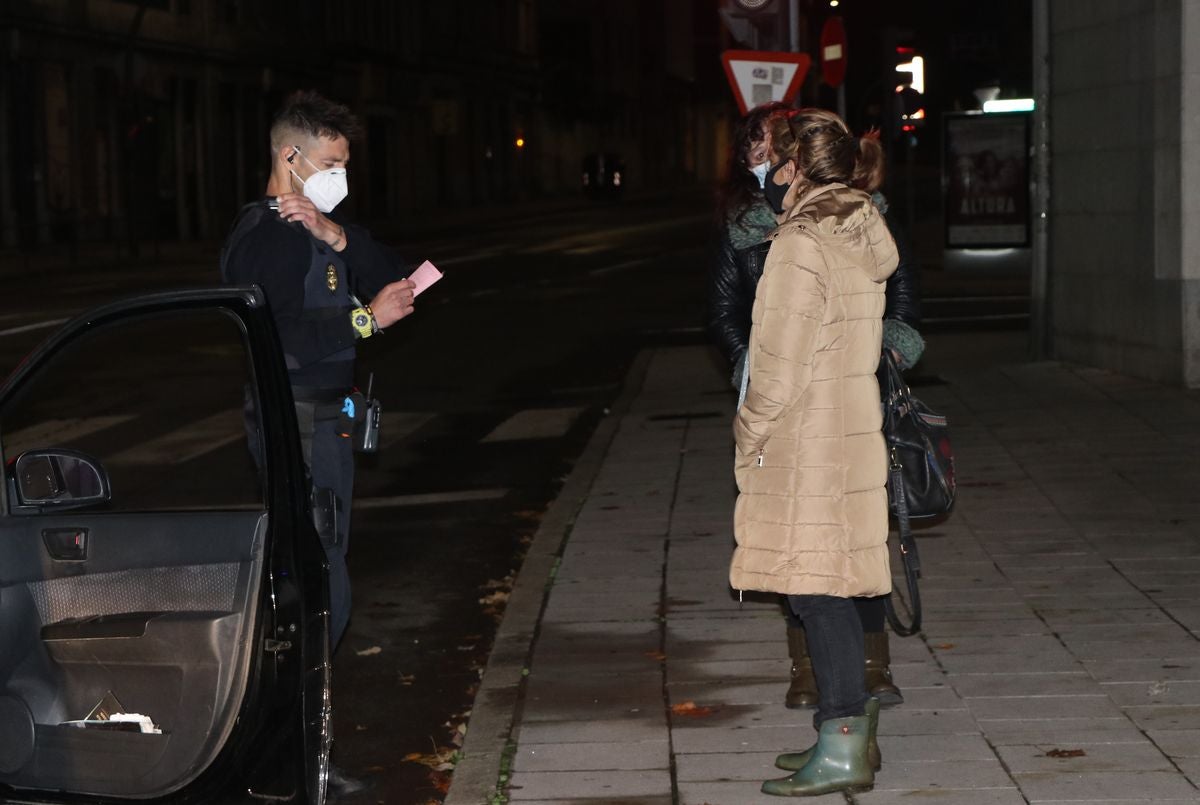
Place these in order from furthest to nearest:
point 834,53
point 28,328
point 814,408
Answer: point 28,328
point 834,53
point 814,408

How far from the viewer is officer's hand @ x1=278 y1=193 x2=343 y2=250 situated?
5.13 meters

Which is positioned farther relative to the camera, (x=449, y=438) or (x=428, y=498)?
(x=449, y=438)

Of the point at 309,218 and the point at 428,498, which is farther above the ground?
the point at 309,218

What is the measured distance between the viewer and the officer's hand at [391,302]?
522cm

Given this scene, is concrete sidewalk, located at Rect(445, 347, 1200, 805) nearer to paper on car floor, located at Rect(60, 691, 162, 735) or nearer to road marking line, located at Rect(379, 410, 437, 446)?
paper on car floor, located at Rect(60, 691, 162, 735)

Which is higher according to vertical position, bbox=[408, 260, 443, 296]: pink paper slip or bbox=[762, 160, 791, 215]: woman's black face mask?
bbox=[762, 160, 791, 215]: woman's black face mask

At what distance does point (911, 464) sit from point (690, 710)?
109 centimetres

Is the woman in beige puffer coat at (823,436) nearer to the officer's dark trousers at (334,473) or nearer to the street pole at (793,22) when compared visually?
the officer's dark trousers at (334,473)

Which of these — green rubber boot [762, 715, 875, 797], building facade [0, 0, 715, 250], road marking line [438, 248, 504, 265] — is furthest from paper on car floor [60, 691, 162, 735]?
building facade [0, 0, 715, 250]

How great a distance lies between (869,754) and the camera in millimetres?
5027

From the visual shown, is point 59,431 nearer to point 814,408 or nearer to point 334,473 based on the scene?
point 334,473

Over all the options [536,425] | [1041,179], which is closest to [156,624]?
[536,425]

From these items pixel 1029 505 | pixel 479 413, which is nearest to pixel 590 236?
pixel 479 413

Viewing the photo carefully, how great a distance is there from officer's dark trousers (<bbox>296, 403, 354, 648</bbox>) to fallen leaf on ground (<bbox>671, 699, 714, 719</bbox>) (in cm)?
110
